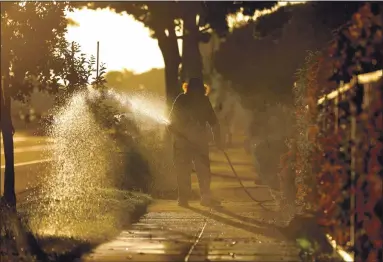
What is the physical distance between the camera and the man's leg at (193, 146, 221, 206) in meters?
13.7

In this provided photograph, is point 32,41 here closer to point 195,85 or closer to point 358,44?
point 195,85

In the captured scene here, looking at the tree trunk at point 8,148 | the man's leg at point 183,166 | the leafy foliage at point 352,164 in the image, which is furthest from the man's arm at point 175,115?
the leafy foliage at point 352,164

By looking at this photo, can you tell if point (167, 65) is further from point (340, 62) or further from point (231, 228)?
point (340, 62)

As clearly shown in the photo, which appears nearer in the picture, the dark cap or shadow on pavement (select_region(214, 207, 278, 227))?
shadow on pavement (select_region(214, 207, 278, 227))

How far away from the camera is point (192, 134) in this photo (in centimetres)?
1393

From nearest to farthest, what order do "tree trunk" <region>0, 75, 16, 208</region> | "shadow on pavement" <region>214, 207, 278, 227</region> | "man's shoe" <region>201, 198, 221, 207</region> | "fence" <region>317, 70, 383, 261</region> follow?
"fence" <region>317, 70, 383, 261</region> → "shadow on pavement" <region>214, 207, 278, 227</region> → "tree trunk" <region>0, 75, 16, 208</region> → "man's shoe" <region>201, 198, 221, 207</region>

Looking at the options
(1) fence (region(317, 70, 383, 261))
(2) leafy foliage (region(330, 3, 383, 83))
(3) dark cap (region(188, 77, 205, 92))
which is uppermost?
(2) leafy foliage (region(330, 3, 383, 83))

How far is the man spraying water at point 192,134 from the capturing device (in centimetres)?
1370

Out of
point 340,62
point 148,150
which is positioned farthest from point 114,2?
point 340,62

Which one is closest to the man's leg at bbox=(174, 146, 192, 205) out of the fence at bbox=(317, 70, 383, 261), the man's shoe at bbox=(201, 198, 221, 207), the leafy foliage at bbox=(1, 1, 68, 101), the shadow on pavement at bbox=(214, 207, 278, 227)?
the man's shoe at bbox=(201, 198, 221, 207)

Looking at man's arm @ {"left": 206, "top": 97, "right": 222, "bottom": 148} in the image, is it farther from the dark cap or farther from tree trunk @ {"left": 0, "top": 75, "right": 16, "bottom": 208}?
tree trunk @ {"left": 0, "top": 75, "right": 16, "bottom": 208}

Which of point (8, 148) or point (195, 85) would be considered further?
point (195, 85)

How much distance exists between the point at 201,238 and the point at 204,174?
4607mm

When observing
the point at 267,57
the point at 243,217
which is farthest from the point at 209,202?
the point at 267,57
